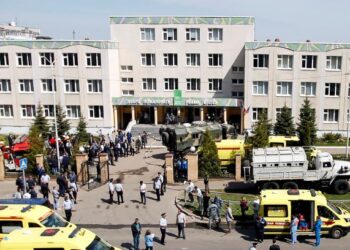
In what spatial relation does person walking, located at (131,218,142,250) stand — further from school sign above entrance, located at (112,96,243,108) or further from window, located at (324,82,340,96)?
window, located at (324,82,340,96)

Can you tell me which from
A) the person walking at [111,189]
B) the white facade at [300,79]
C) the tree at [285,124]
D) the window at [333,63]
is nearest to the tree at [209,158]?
the person walking at [111,189]

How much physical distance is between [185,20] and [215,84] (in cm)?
817

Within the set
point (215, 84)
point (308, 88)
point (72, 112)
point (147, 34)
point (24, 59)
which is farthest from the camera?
point (215, 84)

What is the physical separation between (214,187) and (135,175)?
20.4 feet

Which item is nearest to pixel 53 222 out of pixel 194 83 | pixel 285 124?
pixel 285 124

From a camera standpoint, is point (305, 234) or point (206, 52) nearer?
point (305, 234)

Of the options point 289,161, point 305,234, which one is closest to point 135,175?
point 289,161

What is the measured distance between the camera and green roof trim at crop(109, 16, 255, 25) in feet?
156

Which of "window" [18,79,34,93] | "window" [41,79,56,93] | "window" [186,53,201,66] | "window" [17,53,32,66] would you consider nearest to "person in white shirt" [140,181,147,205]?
"window" [186,53,201,66]

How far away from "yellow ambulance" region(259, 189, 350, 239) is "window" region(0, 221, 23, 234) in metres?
10.0

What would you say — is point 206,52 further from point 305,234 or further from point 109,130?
point 305,234

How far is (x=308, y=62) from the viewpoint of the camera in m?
44.6

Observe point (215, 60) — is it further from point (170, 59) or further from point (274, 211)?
point (274, 211)

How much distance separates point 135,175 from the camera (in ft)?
98.5
